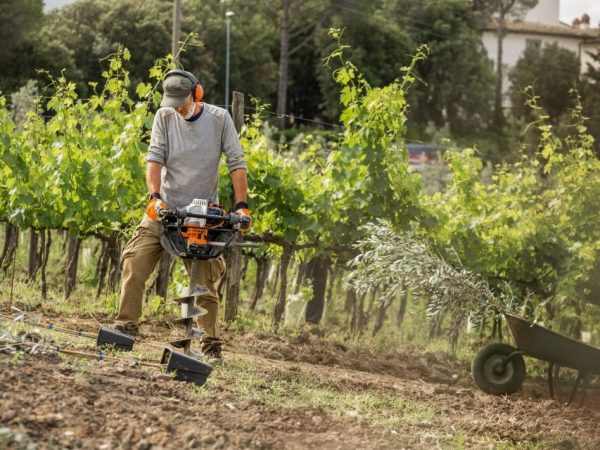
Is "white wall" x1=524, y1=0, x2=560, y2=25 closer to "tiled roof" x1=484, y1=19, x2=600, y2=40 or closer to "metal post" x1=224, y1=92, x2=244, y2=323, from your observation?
"tiled roof" x1=484, y1=19, x2=600, y2=40

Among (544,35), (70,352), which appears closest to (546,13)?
(544,35)

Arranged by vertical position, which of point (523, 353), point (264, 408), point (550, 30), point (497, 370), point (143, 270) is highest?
point (550, 30)

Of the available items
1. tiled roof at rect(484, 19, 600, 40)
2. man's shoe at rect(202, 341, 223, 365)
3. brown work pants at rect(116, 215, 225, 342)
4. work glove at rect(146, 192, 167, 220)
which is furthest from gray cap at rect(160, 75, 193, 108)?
tiled roof at rect(484, 19, 600, 40)

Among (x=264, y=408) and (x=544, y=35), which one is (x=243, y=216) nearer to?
(x=264, y=408)

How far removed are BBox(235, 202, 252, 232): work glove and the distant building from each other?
220ft

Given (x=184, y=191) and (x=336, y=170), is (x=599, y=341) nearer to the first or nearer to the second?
(x=336, y=170)

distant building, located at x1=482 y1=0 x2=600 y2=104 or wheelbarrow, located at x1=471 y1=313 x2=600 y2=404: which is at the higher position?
distant building, located at x1=482 y1=0 x2=600 y2=104

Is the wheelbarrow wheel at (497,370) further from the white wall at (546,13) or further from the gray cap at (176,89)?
the white wall at (546,13)

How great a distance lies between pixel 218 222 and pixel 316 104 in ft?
163

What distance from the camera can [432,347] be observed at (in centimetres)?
1010

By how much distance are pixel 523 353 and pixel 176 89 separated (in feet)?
10.1

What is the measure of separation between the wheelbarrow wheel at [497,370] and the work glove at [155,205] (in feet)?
8.72

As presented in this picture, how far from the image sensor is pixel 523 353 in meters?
7.91

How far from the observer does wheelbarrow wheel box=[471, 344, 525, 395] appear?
26.0ft
